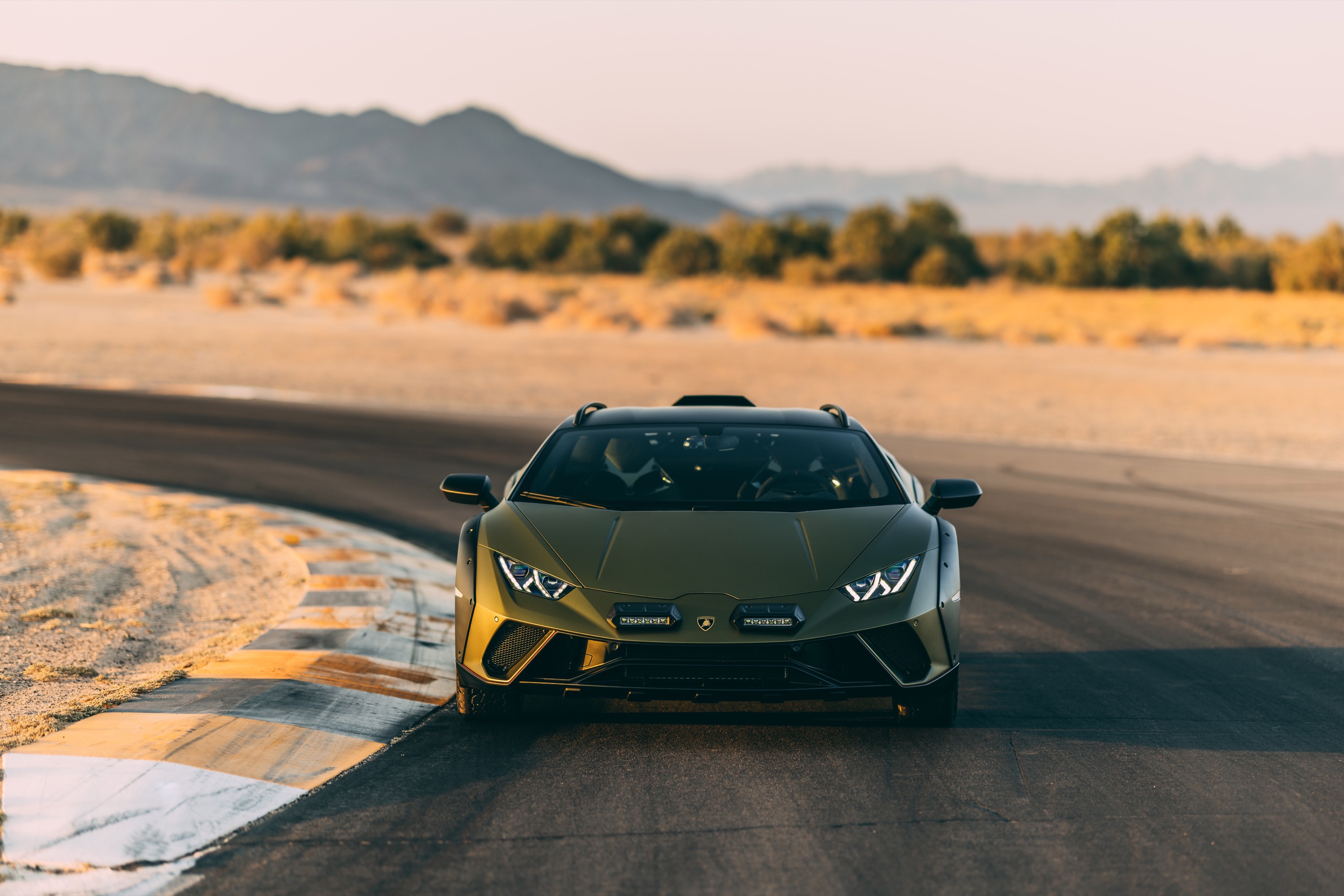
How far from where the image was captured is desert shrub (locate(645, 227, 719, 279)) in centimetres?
7475

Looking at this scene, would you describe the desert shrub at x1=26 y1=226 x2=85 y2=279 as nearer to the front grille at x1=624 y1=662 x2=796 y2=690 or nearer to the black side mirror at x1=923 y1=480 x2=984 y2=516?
the black side mirror at x1=923 y1=480 x2=984 y2=516

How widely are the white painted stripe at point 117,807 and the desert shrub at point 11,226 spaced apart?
79.4m

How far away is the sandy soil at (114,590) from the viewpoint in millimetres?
6105

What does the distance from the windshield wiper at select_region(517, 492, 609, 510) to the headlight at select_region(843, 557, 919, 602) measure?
1.21 metres

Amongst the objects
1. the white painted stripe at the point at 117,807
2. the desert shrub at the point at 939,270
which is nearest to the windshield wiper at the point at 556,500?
the white painted stripe at the point at 117,807

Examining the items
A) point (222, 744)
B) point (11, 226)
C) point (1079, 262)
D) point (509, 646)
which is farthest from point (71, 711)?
point (11, 226)

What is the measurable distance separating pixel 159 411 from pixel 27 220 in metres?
75.2

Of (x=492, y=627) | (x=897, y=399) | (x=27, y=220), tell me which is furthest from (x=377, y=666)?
(x=27, y=220)

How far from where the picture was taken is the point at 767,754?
214 inches

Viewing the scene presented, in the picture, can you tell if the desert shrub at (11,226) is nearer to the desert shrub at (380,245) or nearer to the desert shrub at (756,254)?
the desert shrub at (380,245)

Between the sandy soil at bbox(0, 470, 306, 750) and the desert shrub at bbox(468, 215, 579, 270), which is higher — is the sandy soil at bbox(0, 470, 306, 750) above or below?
below

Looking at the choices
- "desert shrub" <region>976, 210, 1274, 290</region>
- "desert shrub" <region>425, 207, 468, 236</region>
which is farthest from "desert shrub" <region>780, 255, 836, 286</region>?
"desert shrub" <region>425, 207, 468, 236</region>

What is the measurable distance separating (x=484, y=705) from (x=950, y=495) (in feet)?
7.65

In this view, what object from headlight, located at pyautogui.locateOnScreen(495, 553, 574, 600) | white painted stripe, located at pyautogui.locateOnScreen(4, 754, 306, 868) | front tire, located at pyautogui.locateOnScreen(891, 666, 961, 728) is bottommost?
white painted stripe, located at pyautogui.locateOnScreen(4, 754, 306, 868)
